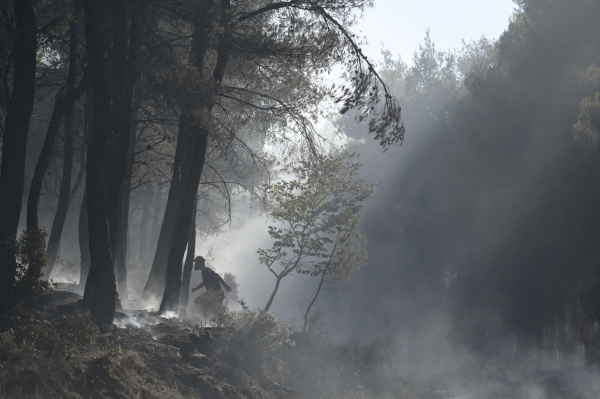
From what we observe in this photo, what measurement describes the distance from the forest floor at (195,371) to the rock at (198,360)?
0.02 meters

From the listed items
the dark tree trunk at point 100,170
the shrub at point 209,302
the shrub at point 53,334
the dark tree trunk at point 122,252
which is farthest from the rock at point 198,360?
the dark tree trunk at point 122,252

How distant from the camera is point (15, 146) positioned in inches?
234

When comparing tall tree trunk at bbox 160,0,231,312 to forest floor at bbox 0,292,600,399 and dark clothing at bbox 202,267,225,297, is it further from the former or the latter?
dark clothing at bbox 202,267,225,297

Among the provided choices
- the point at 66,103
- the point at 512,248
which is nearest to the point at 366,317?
the point at 512,248

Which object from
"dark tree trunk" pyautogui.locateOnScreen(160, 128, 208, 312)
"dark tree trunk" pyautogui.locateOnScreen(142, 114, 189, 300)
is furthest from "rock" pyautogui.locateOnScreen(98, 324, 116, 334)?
"dark tree trunk" pyautogui.locateOnScreen(142, 114, 189, 300)

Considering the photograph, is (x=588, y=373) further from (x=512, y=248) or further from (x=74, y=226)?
(x=74, y=226)

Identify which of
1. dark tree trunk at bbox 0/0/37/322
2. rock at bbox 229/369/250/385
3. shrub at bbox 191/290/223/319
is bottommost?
rock at bbox 229/369/250/385

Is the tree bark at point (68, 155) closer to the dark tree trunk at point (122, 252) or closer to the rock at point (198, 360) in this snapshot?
the dark tree trunk at point (122, 252)

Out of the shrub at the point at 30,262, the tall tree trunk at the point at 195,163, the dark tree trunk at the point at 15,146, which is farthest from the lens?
the tall tree trunk at the point at 195,163

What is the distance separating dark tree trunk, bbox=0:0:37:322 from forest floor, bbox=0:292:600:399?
0.79 metres

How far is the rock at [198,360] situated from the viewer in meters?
6.60

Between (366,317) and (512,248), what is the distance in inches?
617

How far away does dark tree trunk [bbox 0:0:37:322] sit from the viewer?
5.50 meters

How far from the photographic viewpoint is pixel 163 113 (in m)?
9.02
